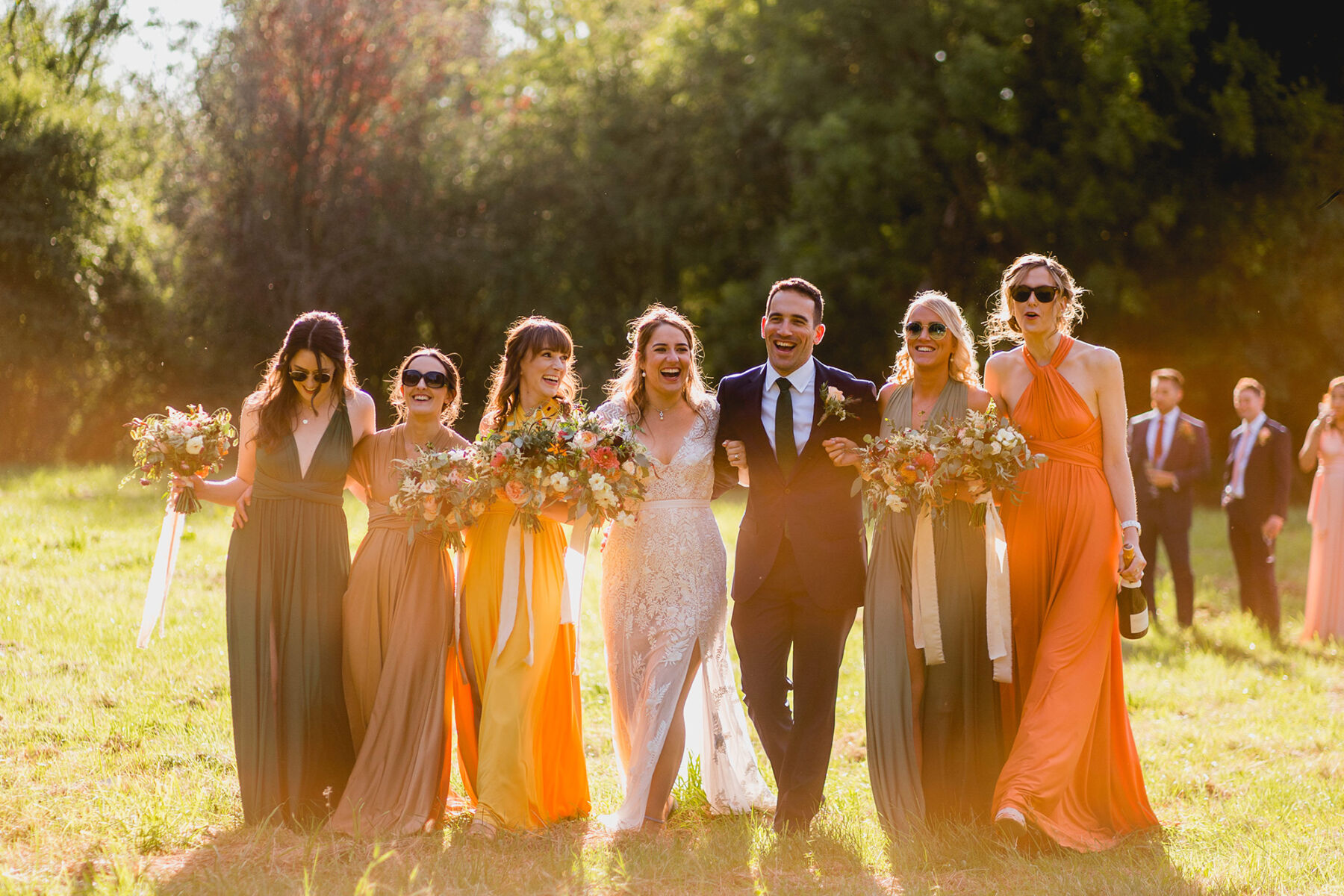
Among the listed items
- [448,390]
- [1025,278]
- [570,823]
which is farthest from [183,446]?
[1025,278]

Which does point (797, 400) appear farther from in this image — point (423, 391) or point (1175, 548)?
point (1175, 548)

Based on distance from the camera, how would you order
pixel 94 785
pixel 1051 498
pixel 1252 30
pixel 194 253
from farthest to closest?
pixel 194 253 → pixel 1252 30 → pixel 94 785 → pixel 1051 498

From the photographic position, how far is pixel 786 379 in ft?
21.0

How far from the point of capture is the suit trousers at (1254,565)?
1288 centimetres

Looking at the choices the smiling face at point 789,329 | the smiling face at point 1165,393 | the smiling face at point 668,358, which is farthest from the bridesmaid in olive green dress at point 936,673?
the smiling face at point 1165,393

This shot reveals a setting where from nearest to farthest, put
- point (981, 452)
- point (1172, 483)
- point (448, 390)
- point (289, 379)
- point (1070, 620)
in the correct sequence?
point (981, 452), point (1070, 620), point (289, 379), point (448, 390), point (1172, 483)

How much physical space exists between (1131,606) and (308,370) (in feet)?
14.9

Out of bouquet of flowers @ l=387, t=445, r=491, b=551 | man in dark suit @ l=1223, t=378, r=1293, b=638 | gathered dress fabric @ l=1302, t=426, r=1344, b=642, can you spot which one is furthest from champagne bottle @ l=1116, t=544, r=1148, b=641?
gathered dress fabric @ l=1302, t=426, r=1344, b=642

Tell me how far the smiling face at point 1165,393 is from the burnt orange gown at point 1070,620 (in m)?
7.32

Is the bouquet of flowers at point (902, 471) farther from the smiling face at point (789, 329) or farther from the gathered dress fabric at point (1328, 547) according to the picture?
the gathered dress fabric at point (1328, 547)

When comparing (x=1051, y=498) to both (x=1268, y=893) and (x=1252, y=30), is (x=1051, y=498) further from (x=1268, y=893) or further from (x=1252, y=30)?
(x=1252, y=30)

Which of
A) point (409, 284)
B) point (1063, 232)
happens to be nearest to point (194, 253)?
point (409, 284)

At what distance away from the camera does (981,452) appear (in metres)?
5.75

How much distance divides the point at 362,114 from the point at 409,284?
13.4 ft
